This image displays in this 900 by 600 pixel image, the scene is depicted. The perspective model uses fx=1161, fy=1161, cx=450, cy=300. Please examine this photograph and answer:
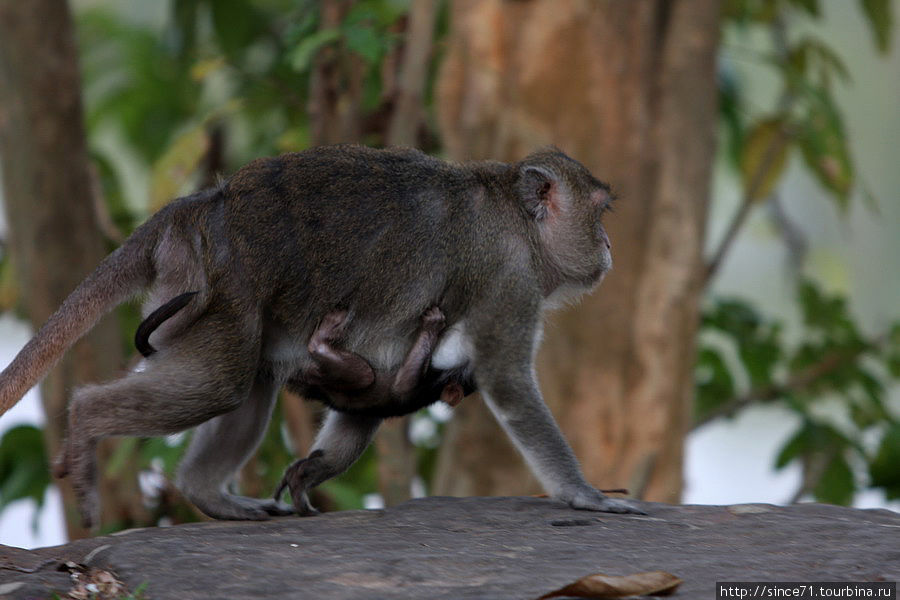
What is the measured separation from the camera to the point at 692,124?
6176mm

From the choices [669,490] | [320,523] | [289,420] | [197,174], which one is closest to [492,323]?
[320,523]

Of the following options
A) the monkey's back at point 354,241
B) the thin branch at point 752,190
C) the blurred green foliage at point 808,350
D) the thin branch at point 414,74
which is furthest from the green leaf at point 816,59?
the monkey's back at point 354,241

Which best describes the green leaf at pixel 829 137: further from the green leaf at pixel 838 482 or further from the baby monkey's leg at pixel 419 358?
the baby monkey's leg at pixel 419 358

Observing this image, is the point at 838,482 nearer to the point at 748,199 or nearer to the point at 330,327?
the point at 748,199

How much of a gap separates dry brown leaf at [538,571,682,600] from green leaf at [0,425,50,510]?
3.73m

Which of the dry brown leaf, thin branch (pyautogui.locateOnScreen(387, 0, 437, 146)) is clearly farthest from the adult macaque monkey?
thin branch (pyautogui.locateOnScreen(387, 0, 437, 146))

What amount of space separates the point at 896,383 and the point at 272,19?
15.6 ft

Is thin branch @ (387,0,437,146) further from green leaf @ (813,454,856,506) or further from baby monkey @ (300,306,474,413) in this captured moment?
green leaf @ (813,454,856,506)

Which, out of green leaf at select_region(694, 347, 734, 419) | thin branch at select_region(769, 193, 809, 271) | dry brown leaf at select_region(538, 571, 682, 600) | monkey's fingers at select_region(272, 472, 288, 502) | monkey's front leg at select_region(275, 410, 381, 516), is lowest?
dry brown leaf at select_region(538, 571, 682, 600)

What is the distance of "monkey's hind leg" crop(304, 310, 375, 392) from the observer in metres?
3.95

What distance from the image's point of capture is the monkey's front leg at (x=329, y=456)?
4148mm

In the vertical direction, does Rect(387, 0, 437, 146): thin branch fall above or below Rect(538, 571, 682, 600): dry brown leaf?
above

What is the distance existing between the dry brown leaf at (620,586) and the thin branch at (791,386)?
3.88 meters

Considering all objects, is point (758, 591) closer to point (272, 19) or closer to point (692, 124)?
point (692, 124)
